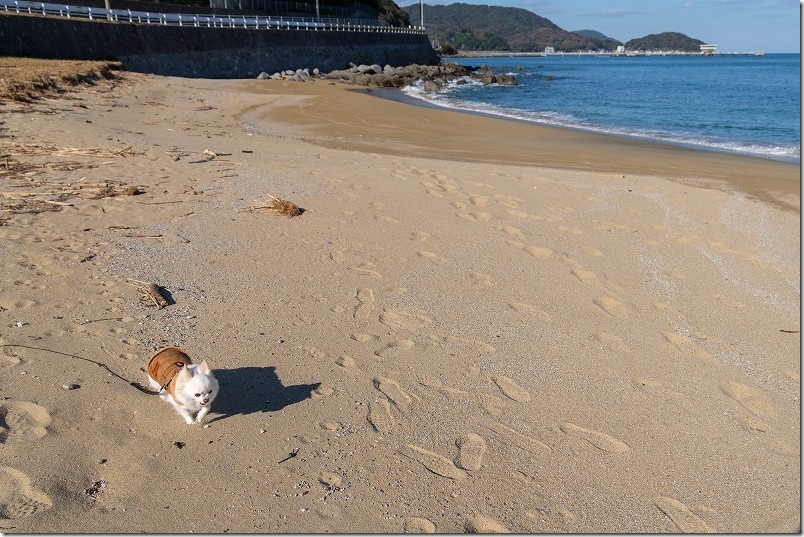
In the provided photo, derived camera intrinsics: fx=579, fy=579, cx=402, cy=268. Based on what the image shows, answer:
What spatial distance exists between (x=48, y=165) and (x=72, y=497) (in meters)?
5.98

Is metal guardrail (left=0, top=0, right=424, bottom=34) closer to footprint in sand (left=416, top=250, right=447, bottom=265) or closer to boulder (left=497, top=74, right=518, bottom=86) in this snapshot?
boulder (left=497, top=74, right=518, bottom=86)

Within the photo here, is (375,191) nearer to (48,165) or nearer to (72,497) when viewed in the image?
(48,165)

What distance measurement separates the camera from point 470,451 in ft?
9.37

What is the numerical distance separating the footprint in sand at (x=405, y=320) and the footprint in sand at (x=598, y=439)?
1283 millimetres

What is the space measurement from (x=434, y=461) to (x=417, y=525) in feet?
1.35

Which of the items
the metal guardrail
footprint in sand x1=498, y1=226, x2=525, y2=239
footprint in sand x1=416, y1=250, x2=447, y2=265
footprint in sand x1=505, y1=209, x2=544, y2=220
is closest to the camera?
footprint in sand x1=416, y1=250, x2=447, y2=265

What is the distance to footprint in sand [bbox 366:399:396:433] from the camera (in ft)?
9.79

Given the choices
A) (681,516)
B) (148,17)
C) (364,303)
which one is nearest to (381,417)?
(364,303)

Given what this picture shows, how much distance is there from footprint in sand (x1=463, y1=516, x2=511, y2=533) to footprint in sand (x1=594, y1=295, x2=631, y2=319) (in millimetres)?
2395

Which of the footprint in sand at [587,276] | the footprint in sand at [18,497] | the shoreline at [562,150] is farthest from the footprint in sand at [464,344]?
the shoreline at [562,150]

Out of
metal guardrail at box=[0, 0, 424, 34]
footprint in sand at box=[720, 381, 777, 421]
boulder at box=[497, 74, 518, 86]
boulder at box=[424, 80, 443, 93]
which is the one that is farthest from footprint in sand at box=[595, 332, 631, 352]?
boulder at box=[497, 74, 518, 86]

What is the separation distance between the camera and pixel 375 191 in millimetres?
7059

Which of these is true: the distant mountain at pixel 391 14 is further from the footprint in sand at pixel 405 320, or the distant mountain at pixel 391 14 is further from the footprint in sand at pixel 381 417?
the footprint in sand at pixel 381 417

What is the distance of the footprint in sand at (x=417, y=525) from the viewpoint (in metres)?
2.37
